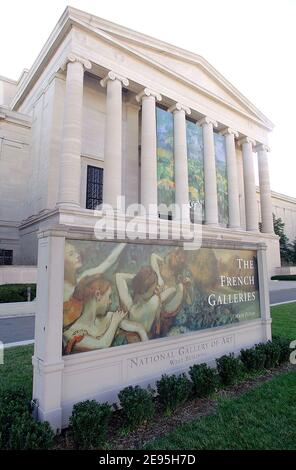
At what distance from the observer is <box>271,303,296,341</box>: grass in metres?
9.36

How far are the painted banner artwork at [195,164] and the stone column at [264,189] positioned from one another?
1078 centimetres

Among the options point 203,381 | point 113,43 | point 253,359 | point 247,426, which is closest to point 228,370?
point 203,381

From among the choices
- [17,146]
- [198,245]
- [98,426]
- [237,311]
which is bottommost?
[98,426]

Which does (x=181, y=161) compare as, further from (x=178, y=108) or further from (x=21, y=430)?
(x=21, y=430)

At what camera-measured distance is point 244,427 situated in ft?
13.6

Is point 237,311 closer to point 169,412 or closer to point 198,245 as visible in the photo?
point 198,245

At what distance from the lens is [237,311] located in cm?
718

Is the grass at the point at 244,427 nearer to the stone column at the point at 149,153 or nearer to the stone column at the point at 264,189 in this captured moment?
the stone column at the point at 149,153

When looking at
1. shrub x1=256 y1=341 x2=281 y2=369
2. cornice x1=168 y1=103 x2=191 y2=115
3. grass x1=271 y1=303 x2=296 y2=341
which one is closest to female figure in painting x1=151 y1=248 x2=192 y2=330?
shrub x1=256 y1=341 x2=281 y2=369

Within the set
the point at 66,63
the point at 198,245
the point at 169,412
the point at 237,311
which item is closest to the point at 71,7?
the point at 66,63

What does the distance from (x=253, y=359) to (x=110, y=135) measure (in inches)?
710

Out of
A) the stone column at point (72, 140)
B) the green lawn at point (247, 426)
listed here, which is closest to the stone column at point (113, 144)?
the stone column at point (72, 140)

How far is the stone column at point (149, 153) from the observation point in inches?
875

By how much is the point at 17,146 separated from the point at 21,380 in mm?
24149
